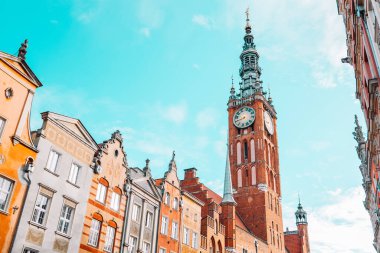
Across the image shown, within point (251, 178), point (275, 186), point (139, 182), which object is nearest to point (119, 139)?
point (139, 182)

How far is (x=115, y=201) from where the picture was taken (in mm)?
25016

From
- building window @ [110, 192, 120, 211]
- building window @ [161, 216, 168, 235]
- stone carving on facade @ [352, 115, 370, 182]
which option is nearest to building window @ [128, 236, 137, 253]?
building window @ [110, 192, 120, 211]

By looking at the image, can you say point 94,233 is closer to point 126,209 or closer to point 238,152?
point 126,209

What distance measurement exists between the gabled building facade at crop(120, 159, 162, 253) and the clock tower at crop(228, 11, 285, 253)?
2880 centimetres

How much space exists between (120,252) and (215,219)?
50.5 feet

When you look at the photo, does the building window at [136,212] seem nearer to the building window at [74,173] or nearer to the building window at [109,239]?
the building window at [109,239]

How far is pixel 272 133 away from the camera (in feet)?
219

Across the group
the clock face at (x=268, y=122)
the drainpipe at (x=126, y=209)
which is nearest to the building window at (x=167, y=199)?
the drainpipe at (x=126, y=209)

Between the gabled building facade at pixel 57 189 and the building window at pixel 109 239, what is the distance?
250 centimetres

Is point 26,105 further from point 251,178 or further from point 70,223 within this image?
point 251,178

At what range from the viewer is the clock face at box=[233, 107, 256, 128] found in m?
63.8

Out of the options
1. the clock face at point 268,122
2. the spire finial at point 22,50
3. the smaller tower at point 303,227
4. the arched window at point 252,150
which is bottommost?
the spire finial at point 22,50

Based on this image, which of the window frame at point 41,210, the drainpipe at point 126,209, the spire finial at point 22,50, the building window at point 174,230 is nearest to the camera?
the window frame at point 41,210

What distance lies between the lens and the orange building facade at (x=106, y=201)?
22641 mm
